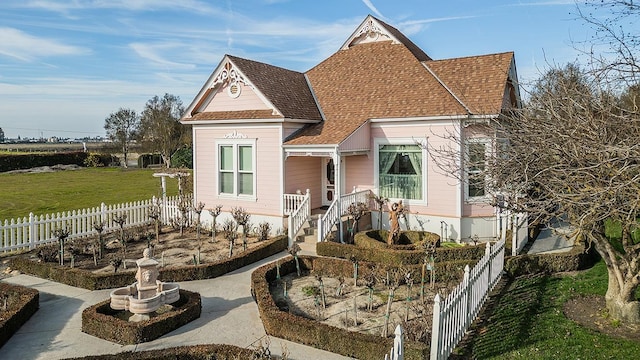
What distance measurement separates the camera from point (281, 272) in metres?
12.9

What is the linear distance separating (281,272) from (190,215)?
859 cm

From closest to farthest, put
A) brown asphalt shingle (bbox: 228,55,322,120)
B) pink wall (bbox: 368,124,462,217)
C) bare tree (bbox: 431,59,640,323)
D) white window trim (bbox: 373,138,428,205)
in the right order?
1. bare tree (bbox: 431,59,640,323)
2. pink wall (bbox: 368,124,462,217)
3. white window trim (bbox: 373,138,428,205)
4. brown asphalt shingle (bbox: 228,55,322,120)

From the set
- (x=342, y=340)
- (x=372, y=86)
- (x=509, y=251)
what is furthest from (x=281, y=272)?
(x=372, y=86)

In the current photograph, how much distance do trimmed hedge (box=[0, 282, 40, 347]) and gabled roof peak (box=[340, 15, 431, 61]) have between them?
1691 centimetres

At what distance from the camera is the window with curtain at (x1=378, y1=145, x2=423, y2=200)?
56.9ft

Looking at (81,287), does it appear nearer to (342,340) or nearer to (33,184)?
(342,340)

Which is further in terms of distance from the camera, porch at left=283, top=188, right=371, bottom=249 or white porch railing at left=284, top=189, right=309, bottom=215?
white porch railing at left=284, top=189, right=309, bottom=215

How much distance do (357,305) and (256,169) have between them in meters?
9.33

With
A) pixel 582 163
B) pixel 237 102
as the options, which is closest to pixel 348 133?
pixel 237 102

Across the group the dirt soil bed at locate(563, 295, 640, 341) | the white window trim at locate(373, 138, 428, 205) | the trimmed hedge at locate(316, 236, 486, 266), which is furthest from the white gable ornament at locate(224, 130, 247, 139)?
the dirt soil bed at locate(563, 295, 640, 341)

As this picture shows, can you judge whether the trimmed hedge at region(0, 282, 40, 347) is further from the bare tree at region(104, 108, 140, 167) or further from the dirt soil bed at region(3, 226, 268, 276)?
the bare tree at region(104, 108, 140, 167)

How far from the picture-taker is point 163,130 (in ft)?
164

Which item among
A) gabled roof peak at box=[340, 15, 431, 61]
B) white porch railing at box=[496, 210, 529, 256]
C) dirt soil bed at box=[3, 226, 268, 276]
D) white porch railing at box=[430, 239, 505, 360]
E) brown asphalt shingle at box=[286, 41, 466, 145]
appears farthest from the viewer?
gabled roof peak at box=[340, 15, 431, 61]

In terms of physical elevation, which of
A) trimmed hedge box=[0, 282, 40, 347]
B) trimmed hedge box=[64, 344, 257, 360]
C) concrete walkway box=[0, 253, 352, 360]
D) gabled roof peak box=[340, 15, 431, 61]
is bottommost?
concrete walkway box=[0, 253, 352, 360]
